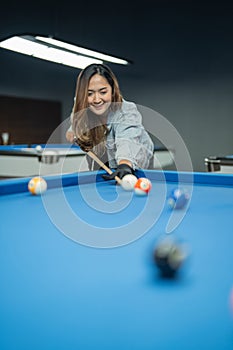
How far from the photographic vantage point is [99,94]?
2.37 metres

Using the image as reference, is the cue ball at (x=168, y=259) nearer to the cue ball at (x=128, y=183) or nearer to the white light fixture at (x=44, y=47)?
the cue ball at (x=128, y=183)

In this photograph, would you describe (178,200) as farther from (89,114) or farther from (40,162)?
(40,162)

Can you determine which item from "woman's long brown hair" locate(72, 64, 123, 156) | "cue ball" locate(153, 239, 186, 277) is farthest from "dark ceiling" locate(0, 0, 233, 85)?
"cue ball" locate(153, 239, 186, 277)

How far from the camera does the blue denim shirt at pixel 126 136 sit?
92.9 inches

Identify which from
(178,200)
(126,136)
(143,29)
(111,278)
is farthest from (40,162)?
(143,29)

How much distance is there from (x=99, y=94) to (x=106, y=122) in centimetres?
22

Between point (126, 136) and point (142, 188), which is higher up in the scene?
point (126, 136)

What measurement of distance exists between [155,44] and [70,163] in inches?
130

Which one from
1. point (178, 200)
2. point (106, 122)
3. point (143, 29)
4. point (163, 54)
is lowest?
point (178, 200)

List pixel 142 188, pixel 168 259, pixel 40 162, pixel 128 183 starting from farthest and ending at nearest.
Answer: pixel 40 162
pixel 128 183
pixel 142 188
pixel 168 259

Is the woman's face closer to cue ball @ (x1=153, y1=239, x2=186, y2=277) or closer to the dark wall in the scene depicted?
cue ball @ (x1=153, y1=239, x2=186, y2=277)

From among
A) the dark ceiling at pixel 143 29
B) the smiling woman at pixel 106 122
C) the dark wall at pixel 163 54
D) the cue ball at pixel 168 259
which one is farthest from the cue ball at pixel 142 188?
the dark ceiling at pixel 143 29

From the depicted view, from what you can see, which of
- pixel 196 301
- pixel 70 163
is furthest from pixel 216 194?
pixel 70 163

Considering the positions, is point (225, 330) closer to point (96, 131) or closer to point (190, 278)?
point (190, 278)
